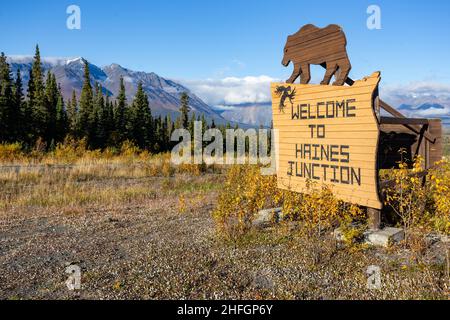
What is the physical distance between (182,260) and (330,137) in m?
3.95

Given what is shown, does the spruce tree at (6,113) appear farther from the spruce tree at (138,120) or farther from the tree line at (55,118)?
the spruce tree at (138,120)

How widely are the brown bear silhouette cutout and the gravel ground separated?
3568 millimetres

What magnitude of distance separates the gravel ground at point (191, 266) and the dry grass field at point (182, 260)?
0.6 inches

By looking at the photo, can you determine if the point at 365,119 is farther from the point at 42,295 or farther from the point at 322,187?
the point at 42,295

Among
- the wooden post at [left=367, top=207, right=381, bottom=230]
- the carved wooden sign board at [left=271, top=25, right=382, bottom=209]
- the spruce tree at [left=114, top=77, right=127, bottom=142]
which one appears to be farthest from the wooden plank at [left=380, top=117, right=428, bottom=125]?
the spruce tree at [left=114, top=77, right=127, bottom=142]

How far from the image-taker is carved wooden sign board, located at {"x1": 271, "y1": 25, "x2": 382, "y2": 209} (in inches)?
263

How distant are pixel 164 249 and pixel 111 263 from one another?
1.05 metres

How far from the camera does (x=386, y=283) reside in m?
4.99

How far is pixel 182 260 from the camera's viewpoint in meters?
6.14

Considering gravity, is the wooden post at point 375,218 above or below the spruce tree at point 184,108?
below

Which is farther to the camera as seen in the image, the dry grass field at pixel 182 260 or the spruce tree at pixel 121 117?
the spruce tree at pixel 121 117

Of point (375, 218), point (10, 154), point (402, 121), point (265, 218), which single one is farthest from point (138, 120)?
point (375, 218)

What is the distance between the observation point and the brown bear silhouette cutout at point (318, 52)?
7.26 m

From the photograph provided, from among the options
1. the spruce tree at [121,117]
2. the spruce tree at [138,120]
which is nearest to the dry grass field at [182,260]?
the spruce tree at [121,117]
